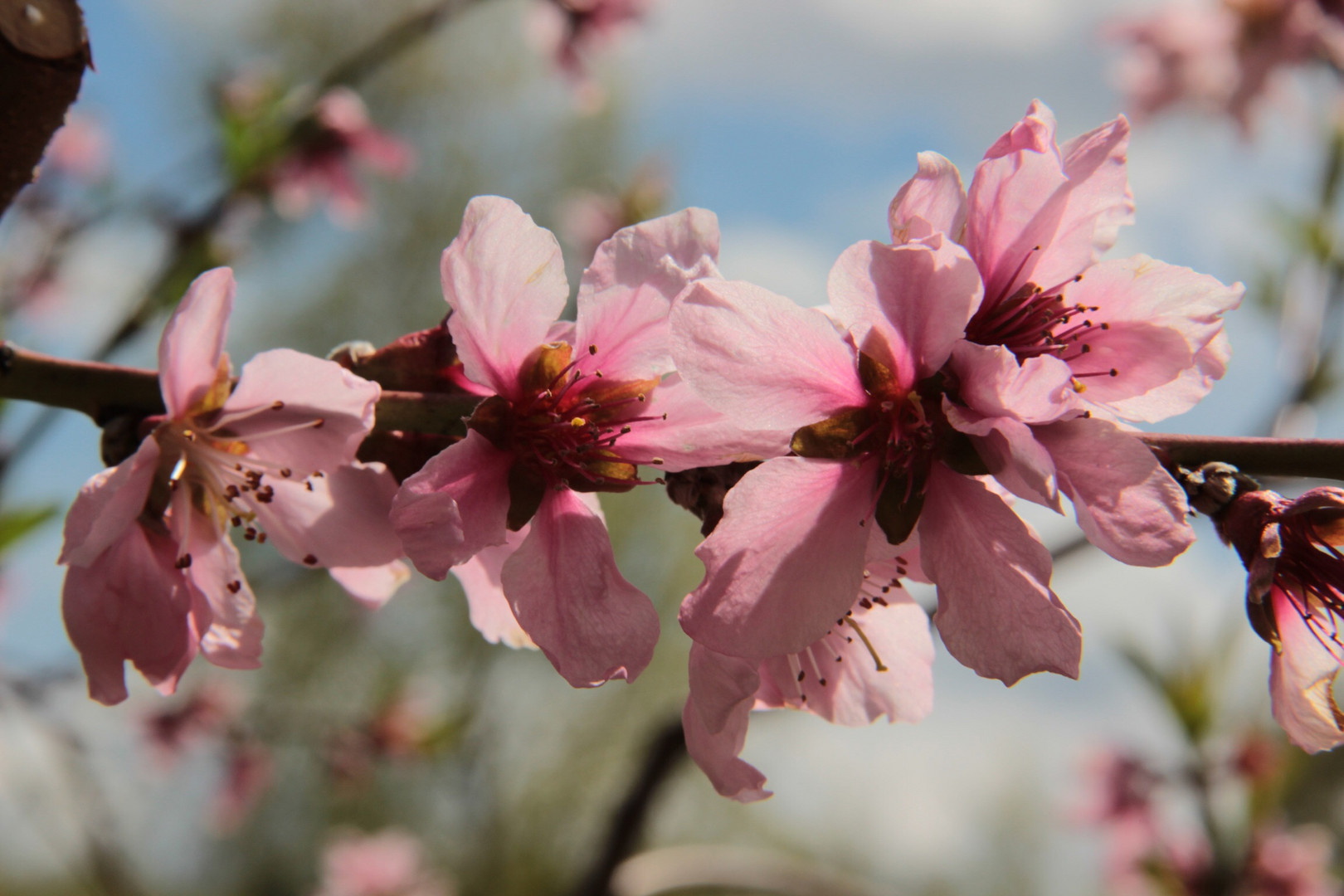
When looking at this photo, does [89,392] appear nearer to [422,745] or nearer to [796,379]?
[796,379]

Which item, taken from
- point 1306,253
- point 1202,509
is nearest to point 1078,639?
point 1202,509

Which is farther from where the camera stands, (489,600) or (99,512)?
(489,600)

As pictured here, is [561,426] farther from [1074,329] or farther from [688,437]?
[1074,329]

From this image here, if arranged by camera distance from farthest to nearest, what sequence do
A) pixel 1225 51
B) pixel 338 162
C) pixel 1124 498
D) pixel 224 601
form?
pixel 1225 51
pixel 338 162
pixel 224 601
pixel 1124 498

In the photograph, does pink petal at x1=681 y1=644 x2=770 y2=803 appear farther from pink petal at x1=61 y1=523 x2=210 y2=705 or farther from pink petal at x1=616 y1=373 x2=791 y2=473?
pink petal at x1=61 y1=523 x2=210 y2=705

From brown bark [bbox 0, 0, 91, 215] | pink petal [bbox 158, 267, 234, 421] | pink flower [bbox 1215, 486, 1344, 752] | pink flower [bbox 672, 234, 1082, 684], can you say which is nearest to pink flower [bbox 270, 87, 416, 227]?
brown bark [bbox 0, 0, 91, 215]

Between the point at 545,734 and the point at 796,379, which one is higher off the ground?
the point at 796,379

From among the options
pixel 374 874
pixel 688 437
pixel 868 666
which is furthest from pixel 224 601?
pixel 374 874
